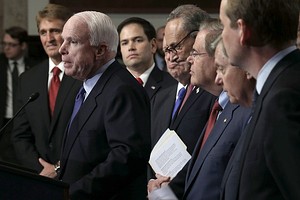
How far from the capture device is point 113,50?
14.7 feet

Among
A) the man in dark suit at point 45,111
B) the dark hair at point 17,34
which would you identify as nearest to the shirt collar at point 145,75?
the man in dark suit at point 45,111

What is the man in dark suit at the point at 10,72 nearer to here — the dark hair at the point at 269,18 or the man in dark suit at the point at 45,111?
the man in dark suit at the point at 45,111

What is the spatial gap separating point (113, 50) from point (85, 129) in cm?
50

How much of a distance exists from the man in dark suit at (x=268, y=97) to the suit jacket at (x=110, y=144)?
139 centimetres

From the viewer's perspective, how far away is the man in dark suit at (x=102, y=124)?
4.10 m

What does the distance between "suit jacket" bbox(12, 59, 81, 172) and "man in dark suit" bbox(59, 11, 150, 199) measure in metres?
0.89

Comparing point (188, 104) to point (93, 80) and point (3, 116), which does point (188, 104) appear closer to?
point (93, 80)

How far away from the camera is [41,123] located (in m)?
5.56

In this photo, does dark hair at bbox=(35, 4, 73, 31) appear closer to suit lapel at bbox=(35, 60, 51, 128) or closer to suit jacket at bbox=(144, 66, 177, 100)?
suit lapel at bbox=(35, 60, 51, 128)

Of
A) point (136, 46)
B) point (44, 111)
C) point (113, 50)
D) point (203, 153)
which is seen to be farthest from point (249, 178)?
point (136, 46)

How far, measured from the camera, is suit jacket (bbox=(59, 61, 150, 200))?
4090mm

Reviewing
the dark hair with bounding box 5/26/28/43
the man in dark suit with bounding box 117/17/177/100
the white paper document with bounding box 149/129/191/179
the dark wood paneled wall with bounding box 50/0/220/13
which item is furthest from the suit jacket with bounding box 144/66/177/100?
the dark wood paneled wall with bounding box 50/0/220/13

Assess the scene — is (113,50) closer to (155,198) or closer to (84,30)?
(84,30)

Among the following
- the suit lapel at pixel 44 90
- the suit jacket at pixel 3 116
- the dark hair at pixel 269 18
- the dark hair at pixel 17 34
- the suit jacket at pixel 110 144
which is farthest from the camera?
the dark hair at pixel 17 34
